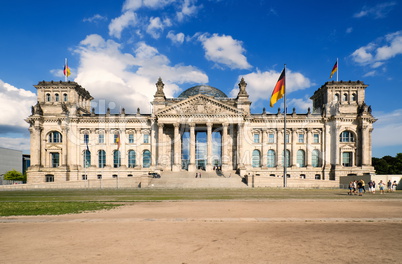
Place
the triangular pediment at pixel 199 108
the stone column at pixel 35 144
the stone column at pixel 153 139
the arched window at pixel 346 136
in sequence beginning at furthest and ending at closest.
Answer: the stone column at pixel 153 139 < the arched window at pixel 346 136 < the stone column at pixel 35 144 < the triangular pediment at pixel 199 108

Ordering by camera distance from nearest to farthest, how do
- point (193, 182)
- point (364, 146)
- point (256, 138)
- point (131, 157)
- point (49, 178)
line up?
point (193, 182) → point (364, 146) → point (49, 178) → point (131, 157) → point (256, 138)

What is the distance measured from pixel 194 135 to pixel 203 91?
17101 mm

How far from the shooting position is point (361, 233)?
11.5 metres

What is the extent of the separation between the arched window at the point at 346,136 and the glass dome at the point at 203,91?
3410cm

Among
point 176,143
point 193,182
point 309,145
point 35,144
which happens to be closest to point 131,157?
point 176,143

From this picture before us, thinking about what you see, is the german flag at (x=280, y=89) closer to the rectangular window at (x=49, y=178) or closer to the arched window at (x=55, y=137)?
the arched window at (x=55, y=137)

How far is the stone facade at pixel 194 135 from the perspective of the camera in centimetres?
6500

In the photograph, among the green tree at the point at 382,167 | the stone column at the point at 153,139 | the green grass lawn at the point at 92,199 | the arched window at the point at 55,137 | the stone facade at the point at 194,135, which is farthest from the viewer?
the green tree at the point at 382,167

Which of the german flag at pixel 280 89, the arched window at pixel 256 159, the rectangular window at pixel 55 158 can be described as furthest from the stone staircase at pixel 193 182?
the rectangular window at pixel 55 158

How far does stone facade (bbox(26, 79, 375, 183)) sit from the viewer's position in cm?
6500

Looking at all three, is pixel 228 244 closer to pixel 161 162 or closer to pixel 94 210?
pixel 94 210

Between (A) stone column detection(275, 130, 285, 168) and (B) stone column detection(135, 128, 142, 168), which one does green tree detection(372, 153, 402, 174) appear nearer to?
(A) stone column detection(275, 130, 285, 168)

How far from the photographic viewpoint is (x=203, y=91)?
76562mm

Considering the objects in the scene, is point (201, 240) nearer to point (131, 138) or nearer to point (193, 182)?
point (193, 182)
